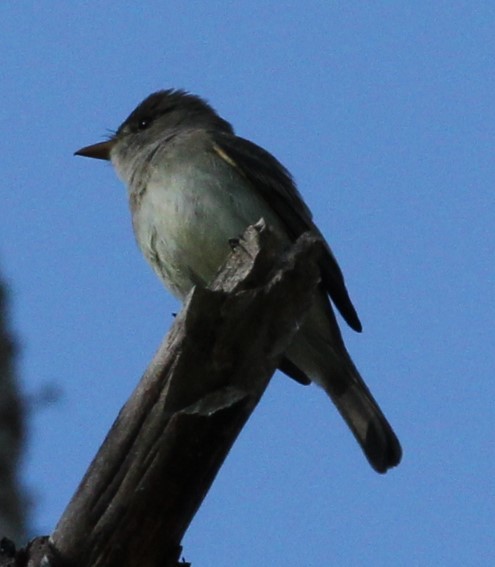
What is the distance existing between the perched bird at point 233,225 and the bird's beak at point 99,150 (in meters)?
0.87

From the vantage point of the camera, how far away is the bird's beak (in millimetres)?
8094

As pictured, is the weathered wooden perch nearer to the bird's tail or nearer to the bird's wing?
the bird's wing

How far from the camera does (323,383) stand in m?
6.75

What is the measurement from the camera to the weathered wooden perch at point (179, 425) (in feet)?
12.3

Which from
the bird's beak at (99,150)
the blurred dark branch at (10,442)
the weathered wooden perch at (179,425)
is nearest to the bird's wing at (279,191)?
the bird's beak at (99,150)

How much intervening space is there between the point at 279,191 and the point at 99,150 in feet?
5.56

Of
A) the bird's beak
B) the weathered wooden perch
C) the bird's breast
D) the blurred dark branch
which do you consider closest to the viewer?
the weathered wooden perch

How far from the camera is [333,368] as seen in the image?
22.1ft

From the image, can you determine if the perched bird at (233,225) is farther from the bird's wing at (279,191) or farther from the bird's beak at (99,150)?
the bird's beak at (99,150)

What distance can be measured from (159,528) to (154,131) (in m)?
4.62

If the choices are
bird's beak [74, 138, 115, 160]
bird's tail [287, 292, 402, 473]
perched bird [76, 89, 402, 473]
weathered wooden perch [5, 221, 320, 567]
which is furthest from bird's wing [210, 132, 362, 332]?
weathered wooden perch [5, 221, 320, 567]

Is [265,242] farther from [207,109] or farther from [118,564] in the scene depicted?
[207,109]

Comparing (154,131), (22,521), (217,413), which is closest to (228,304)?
(217,413)

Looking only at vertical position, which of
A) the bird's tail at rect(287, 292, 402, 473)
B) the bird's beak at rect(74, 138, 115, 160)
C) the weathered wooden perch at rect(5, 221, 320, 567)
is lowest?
the weathered wooden perch at rect(5, 221, 320, 567)
